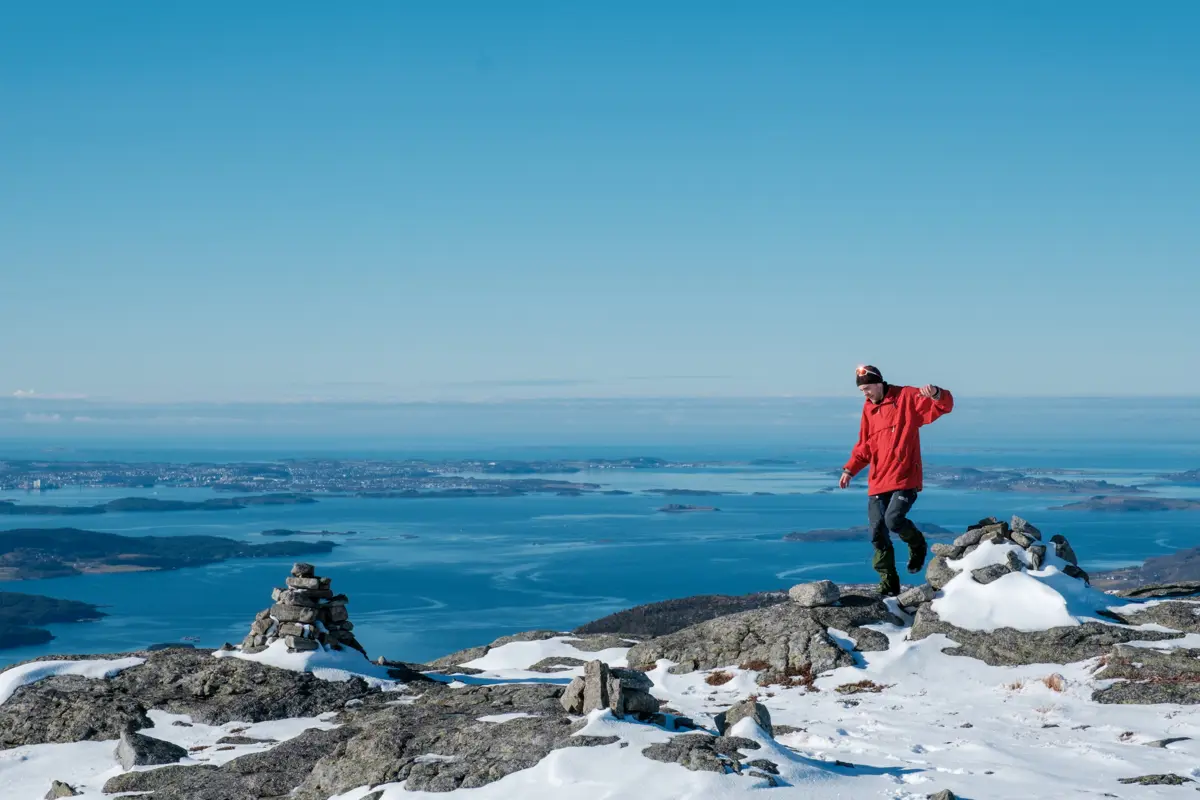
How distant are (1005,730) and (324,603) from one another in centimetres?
1054

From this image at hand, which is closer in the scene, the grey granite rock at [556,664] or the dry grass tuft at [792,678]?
the dry grass tuft at [792,678]

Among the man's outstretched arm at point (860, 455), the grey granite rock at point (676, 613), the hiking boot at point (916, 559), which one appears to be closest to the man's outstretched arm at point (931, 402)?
the man's outstretched arm at point (860, 455)

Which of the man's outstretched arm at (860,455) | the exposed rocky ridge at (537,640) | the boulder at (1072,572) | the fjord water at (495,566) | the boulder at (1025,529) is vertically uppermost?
the man's outstretched arm at (860,455)

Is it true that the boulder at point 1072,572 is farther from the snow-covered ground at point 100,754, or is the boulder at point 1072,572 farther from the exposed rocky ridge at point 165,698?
the snow-covered ground at point 100,754

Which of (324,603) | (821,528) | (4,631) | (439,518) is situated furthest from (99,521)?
(324,603)

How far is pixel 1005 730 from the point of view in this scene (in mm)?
12570

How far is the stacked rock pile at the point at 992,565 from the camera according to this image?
58.7 ft

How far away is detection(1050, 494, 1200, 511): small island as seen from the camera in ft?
529

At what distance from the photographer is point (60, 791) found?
39.9ft

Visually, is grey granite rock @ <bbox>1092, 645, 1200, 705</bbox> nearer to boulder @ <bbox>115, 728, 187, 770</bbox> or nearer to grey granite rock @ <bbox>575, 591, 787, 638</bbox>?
boulder @ <bbox>115, 728, 187, 770</bbox>

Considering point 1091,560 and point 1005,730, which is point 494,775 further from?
point 1091,560

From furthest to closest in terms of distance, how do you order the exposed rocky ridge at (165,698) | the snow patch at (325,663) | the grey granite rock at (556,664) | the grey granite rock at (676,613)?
1. the grey granite rock at (676,613)
2. the grey granite rock at (556,664)
3. the snow patch at (325,663)
4. the exposed rocky ridge at (165,698)

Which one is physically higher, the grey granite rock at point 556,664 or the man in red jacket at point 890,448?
the man in red jacket at point 890,448

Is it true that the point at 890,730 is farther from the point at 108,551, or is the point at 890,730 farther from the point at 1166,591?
the point at 108,551
